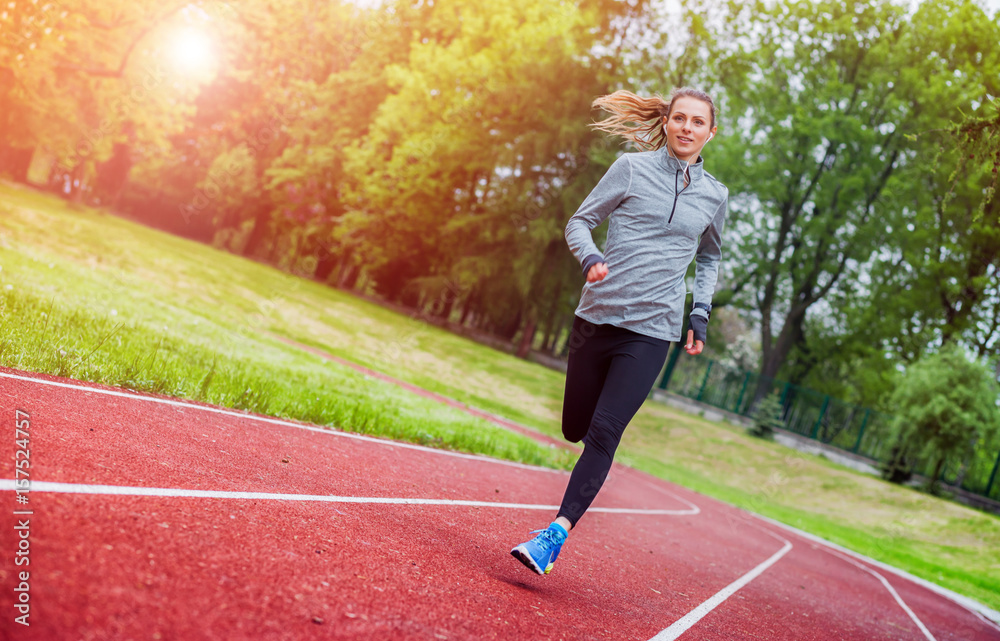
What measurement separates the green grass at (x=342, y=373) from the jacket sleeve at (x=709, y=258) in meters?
4.65

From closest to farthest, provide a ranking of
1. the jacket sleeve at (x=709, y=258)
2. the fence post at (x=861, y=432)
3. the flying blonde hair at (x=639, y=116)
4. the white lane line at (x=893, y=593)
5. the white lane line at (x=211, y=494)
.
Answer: the white lane line at (x=211, y=494)
the jacket sleeve at (x=709, y=258)
the flying blonde hair at (x=639, y=116)
the white lane line at (x=893, y=593)
the fence post at (x=861, y=432)

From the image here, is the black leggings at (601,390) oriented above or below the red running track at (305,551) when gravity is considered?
above

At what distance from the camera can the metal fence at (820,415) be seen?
1008 inches

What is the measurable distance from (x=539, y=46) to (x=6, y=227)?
22338 millimetres

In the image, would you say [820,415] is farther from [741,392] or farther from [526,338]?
[526,338]

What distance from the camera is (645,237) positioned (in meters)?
4.40

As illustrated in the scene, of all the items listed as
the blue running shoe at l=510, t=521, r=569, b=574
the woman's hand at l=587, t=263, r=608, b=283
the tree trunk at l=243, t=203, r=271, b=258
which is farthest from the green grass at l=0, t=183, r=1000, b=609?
the tree trunk at l=243, t=203, r=271, b=258

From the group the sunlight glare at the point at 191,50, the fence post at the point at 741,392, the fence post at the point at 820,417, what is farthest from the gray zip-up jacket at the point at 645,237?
the sunlight glare at the point at 191,50

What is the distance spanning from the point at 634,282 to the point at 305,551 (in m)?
2.26

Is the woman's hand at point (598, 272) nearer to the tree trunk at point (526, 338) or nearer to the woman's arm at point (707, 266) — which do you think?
the woman's arm at point (707, 266)

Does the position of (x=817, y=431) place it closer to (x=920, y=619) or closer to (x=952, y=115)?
(x=952, y=115)

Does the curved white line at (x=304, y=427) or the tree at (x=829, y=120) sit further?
the tree at (x=829, y=120)

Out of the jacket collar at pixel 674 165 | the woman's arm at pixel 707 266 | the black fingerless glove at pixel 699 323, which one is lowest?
the black fingerless glove at pixel 699 323

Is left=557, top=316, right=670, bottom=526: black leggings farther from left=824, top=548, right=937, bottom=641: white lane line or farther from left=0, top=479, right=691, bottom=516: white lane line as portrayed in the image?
left=824, top=548, right=937, bottom=641: white lane line
